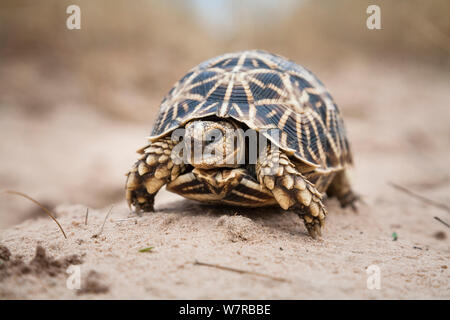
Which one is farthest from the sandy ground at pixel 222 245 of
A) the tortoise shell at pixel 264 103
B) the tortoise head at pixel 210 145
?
A: the tortoise shell at pixel 264 103

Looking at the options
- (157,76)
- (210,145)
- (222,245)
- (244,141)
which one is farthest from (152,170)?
(157,76)

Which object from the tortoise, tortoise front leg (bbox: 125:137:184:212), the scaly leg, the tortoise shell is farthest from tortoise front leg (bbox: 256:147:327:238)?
the scaly leg

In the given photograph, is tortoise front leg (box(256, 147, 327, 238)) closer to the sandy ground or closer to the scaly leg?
the sandy ground

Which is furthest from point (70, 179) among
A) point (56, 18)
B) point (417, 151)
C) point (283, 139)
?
point (56, 18)

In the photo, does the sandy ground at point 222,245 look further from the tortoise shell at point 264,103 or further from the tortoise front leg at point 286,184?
the tortoise shell at point 264,103

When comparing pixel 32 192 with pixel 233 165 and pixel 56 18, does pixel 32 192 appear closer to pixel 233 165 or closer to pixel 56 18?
pixel 233 165
